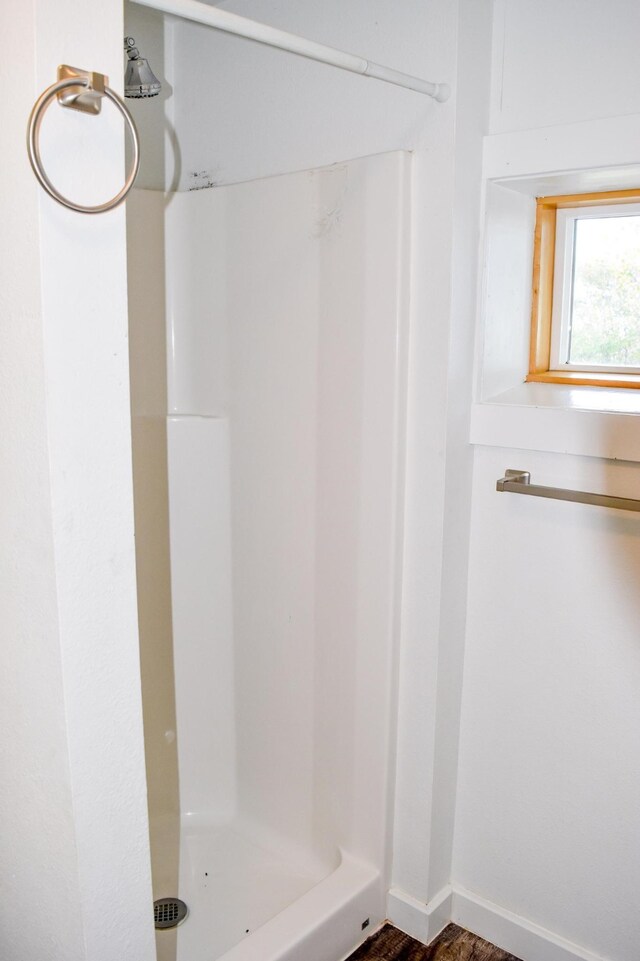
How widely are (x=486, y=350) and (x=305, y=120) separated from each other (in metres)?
0.57

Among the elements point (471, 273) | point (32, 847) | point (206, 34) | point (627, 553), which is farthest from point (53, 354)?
point (206, 34)

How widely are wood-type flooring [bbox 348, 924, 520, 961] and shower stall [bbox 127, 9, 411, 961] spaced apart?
0.10 ft

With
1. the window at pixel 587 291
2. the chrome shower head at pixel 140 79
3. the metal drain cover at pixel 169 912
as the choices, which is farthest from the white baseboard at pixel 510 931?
the chrome shower head at pixel 140 79

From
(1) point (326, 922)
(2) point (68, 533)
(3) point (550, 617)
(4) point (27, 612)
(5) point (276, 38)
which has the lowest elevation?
(1) point (326, 922)

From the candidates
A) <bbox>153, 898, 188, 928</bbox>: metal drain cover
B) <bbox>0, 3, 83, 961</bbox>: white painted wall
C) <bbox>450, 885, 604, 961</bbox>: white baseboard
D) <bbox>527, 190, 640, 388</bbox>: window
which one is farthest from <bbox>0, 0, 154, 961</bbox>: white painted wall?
<bbox>527, 190, 640, 388</bbox>: window

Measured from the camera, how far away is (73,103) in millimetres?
858

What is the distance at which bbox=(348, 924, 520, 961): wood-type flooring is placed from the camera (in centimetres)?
160

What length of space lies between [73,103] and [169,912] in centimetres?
149

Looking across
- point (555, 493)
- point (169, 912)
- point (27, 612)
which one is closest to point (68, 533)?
point (27, 612)

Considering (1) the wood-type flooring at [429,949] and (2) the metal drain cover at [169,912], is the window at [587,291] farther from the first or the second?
(2) the metal drain cover at [169,912]

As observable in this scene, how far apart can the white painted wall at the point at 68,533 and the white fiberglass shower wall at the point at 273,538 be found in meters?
0.51

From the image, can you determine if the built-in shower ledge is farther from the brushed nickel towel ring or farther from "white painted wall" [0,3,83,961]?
the brushed nickel towel ring

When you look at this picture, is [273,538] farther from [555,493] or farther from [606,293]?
[606,293]

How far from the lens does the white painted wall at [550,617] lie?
137cm
